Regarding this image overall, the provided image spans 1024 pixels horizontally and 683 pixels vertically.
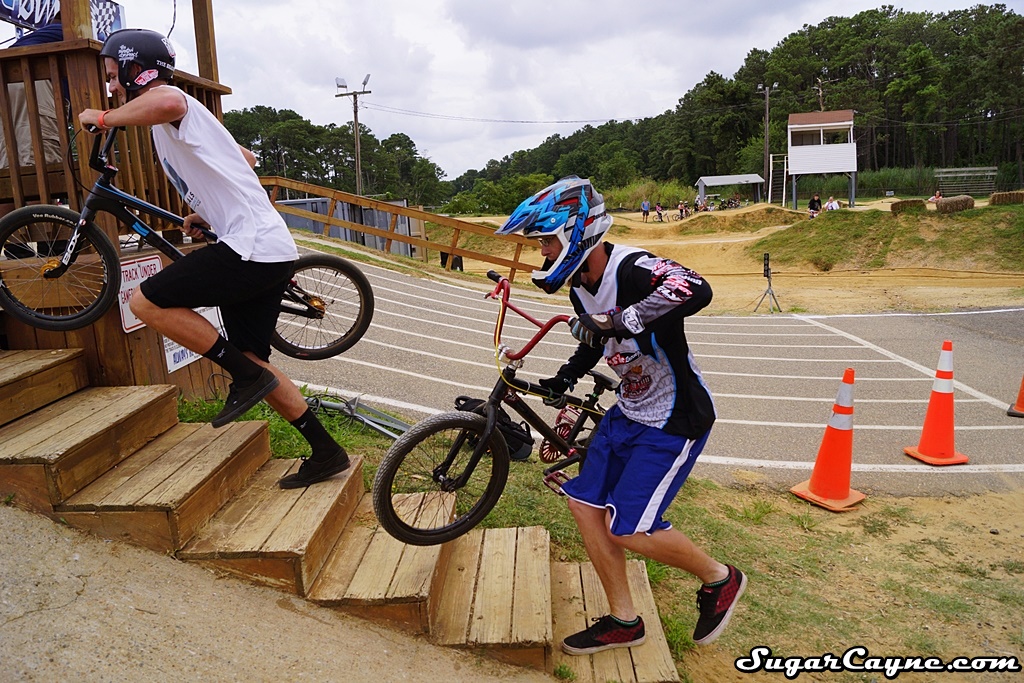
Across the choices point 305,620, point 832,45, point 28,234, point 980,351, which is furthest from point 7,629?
point 832,45

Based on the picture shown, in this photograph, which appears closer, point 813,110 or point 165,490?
point 165,490

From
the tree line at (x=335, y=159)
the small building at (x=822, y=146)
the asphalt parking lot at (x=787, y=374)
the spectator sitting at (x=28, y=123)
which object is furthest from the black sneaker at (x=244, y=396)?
the tree line at (x=335, y=159)

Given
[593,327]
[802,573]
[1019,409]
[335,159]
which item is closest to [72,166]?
[593,327]

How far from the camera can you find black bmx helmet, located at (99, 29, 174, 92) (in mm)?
3137

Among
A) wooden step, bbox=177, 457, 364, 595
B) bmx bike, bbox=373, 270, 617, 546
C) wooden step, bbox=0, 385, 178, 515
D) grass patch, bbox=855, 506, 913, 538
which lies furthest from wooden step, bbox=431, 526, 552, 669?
grass patch, bbox=855, 506, 913, 538

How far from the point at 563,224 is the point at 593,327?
1.47 feet

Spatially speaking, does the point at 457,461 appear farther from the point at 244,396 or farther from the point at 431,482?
the point at 244,396

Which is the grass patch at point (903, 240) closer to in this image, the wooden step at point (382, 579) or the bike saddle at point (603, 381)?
the bike saddle at point (603, 381)

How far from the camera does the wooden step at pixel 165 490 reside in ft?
9.75

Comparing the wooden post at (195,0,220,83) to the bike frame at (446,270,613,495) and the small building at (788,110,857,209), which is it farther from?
the small building at (788,110,857,209)

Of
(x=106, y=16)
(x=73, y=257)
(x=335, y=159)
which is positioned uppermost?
(x=335, y=159)

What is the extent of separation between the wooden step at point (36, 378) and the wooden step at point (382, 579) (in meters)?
1.73

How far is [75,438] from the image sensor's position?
3100mm

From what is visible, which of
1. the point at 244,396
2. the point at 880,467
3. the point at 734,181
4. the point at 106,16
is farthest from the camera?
the point at 734,181
